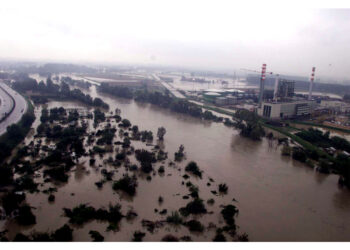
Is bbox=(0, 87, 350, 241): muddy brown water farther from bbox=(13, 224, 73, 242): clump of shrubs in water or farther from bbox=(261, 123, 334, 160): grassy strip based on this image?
bbox=(261, 123, 334, 160): grassy strip

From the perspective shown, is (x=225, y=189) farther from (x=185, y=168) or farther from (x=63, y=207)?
(x=63, y=207)

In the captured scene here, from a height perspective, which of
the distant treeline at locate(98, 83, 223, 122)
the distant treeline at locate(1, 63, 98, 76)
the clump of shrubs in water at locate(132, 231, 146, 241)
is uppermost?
the distant treeline at locate(1, 63, 98, 76)

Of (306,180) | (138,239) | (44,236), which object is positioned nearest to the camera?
(44,236)

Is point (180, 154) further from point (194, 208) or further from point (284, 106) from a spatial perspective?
point (284, 106)

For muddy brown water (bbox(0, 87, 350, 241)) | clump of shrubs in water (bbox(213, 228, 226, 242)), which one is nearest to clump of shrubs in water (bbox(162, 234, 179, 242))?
muddy brown water (bbox(0, 87, 350, 241))

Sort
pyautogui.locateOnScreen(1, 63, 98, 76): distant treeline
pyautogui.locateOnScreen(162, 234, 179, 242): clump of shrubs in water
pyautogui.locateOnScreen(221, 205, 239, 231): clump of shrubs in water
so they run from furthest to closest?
1. pyautogui.locateOnScreen(1, 63, 98, 76): distant treeline
2. pyautogui.locateOnScreen(221, 205, 239, 231): clump of shrubs in water
3. pyautogui.locateOnScreen(162, 234, 179, 242): clump of shrubs in water

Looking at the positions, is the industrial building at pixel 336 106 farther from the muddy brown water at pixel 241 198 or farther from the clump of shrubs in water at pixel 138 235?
the clump of shrubs in water at pixel 138 235

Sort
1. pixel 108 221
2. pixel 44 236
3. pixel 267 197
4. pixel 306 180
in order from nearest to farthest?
pixel 44 236 < pixel 108 221 < pixel 267 197 < pixel 306 180

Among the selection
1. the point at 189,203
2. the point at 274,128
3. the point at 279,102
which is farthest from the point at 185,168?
the point at 279,102
